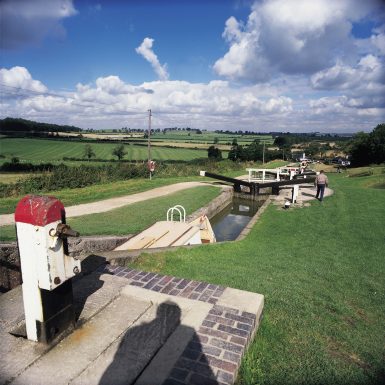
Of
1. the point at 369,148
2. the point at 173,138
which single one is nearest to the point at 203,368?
the point at 369,148

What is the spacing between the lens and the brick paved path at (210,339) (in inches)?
90.0

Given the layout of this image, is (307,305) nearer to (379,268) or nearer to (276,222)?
(379,268)

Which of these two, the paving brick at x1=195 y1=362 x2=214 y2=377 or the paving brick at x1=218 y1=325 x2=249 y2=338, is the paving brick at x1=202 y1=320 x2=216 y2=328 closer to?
the paving brick at x1=218 y1=325 x2=249 y2=338

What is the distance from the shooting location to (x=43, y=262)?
2.29 m

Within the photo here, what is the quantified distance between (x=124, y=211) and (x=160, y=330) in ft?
27.8

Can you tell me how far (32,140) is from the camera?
5488 cm

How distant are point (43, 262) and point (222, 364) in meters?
1.64

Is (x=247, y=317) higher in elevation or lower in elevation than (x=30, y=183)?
higher

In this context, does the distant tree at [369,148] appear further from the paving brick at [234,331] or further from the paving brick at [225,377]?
the paving brick at [225,377]

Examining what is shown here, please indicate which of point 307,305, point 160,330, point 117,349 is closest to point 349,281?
point 307,305

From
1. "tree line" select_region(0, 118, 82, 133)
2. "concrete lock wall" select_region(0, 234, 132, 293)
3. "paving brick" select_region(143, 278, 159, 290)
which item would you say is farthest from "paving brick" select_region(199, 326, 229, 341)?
"tree line" select_region(0, 118, 82, 133)

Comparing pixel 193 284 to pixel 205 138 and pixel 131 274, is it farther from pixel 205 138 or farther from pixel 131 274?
pixel 205 138

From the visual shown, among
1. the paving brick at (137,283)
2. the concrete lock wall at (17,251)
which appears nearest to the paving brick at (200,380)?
the paving brick at (137,283)

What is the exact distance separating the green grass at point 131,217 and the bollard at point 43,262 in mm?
5397
